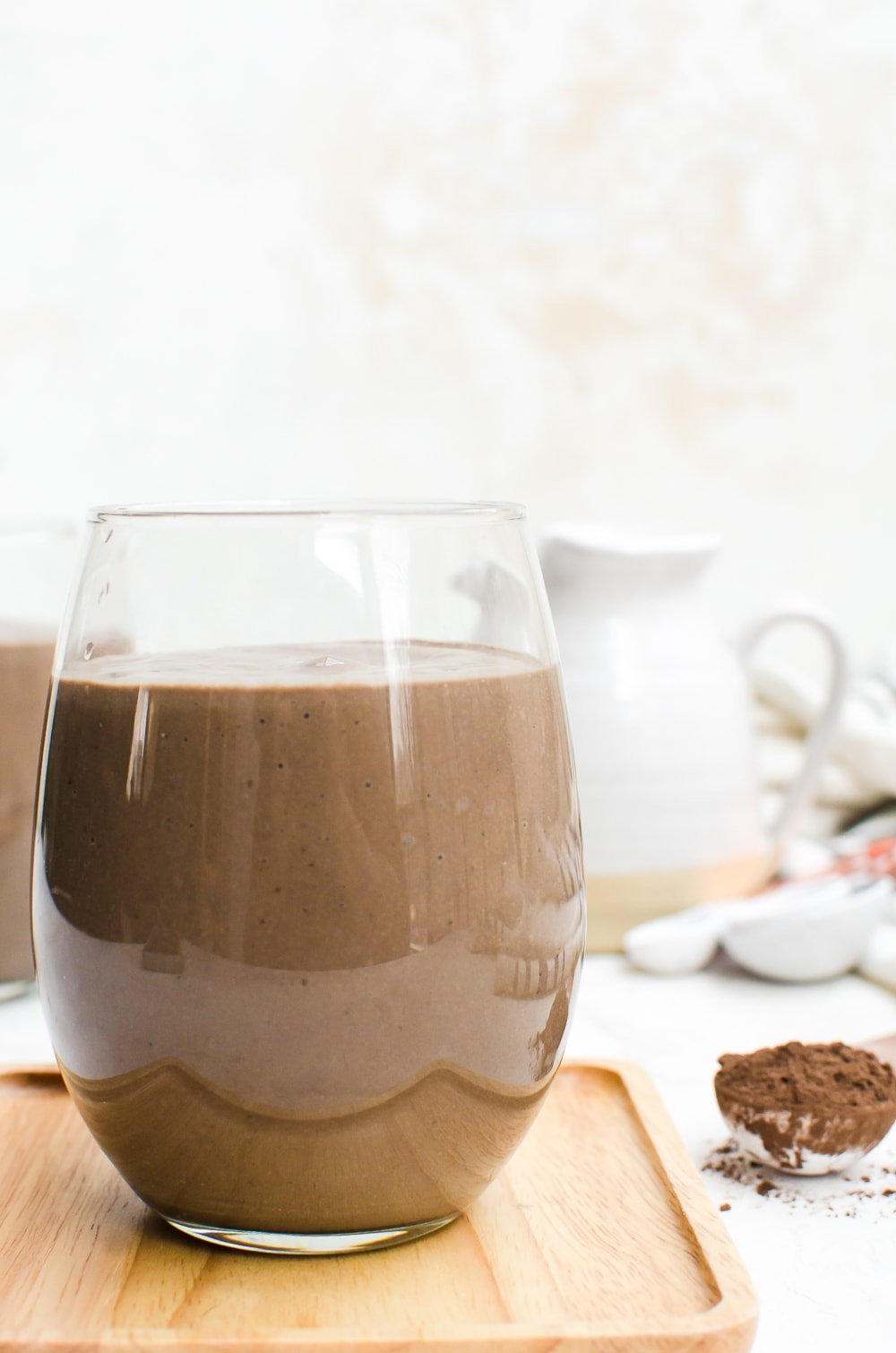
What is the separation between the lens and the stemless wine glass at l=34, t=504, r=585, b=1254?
51cm

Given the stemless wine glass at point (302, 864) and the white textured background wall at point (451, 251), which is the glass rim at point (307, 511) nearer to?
the stemless wine glass at point (302, 864)

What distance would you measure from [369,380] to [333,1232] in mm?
1356

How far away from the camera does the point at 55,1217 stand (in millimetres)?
596

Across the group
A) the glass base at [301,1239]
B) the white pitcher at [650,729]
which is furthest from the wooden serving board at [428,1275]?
the white pitcher at [650,729]

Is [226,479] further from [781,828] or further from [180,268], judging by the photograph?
[781,828]

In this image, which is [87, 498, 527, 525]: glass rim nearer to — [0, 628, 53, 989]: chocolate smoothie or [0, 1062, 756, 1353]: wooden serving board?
[0, 1062, 756, 1353]: wooden serving board

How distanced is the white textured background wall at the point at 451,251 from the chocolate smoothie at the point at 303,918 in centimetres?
124

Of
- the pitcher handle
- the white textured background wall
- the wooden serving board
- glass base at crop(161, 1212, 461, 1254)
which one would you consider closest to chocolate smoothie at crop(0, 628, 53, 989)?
the wooden serving board

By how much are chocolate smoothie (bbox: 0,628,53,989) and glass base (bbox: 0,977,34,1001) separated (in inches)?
0.5

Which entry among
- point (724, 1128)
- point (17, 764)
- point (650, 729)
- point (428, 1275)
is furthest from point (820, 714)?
point (428, 1275)

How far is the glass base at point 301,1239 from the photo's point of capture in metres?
0.55

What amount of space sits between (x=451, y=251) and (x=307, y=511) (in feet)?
4.32

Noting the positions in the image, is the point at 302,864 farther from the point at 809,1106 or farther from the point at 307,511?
the point at 809,1106

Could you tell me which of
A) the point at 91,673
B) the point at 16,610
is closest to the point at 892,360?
the point at 16,610
